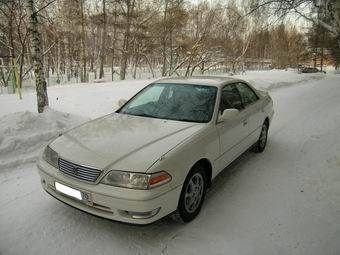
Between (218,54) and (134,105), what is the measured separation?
101 feet

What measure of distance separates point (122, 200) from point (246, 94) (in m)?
3.06

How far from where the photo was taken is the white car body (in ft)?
9.16

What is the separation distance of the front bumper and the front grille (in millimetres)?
48

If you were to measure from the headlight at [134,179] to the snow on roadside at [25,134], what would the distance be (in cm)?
261

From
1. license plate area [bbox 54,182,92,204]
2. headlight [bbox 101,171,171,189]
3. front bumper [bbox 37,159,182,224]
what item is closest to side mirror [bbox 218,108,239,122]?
front bumper [bbox 37,159,182,224]

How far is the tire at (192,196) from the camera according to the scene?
3.15 m

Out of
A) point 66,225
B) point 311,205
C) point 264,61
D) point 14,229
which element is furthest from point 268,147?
point 264,61

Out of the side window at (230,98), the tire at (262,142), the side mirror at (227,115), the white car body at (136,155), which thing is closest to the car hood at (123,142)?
the white car body at (136,155)

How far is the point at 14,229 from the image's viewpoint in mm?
3160

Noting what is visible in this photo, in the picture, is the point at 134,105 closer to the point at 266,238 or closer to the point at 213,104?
the point at 213,104

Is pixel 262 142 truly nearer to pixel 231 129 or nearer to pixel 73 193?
pixel 231 129

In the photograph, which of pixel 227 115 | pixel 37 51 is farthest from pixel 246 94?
pixel 37 51

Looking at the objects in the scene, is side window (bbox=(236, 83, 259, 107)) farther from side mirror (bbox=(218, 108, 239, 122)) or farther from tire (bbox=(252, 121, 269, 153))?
side mirror (bbox=(218, 108, 239, 122))

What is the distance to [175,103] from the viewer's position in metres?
4.15
